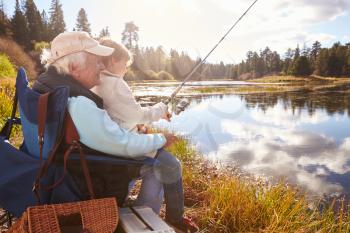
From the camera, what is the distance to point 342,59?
258ft

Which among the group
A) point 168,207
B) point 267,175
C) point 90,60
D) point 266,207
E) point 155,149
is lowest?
point 267,175

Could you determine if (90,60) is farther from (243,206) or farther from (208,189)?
(208,189)

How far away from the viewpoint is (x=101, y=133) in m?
2.49

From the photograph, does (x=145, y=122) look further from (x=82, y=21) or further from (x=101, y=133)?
(x=82, y=21)

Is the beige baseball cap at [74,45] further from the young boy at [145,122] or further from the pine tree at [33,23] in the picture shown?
the pine tree at [33,23]

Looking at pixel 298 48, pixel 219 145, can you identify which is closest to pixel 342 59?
pixel 298 48

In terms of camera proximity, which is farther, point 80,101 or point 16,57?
point 16,57

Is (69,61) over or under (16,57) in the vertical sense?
under

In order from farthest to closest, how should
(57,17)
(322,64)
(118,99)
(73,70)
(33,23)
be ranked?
(322,64) → (57,17) → (33,23) → (118,99) → (73,70)

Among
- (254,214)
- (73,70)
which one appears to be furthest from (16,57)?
(73,70)

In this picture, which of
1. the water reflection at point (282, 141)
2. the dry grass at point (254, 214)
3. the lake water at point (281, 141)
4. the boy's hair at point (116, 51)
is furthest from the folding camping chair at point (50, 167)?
the water reflection at point (282, 141)

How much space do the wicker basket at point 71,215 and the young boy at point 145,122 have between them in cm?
63

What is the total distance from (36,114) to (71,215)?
71cm

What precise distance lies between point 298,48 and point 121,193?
348ft
